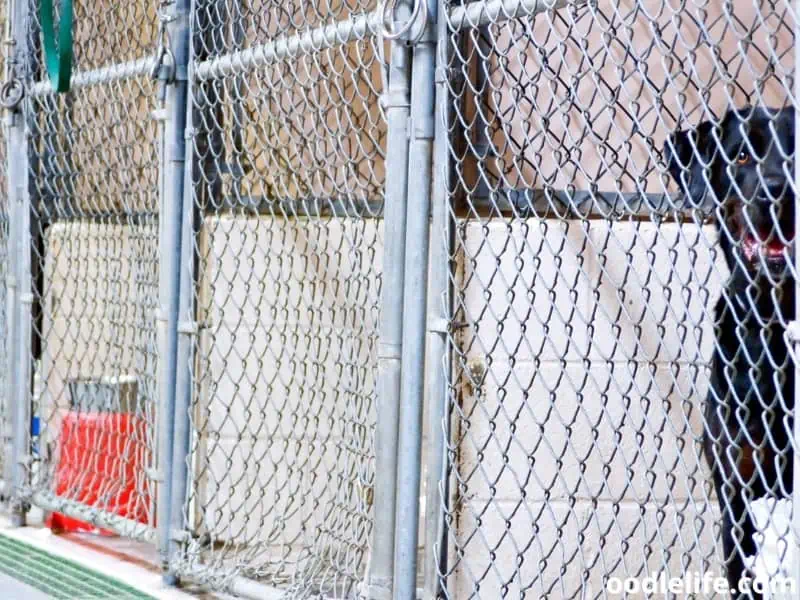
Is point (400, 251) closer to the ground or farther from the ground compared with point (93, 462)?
farther from the ground

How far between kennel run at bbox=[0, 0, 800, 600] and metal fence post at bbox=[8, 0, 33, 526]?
1 cm

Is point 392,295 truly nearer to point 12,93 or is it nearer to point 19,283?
point 19,283

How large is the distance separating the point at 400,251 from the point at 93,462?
6.81 feet

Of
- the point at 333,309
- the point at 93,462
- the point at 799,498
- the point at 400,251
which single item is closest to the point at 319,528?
the point at 333,309

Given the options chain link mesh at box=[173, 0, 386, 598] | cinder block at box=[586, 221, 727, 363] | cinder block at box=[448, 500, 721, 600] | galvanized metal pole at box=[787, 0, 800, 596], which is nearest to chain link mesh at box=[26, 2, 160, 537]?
chain link mesh at box=[173, 0, 386, 598]

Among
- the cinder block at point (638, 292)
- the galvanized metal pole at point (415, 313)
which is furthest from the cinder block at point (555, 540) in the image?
the galvanized metal pole at point (415, 313)

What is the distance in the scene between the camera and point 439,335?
2869 millimetres

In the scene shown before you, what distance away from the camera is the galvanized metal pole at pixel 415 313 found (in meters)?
2.87

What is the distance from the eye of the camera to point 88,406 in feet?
14.9

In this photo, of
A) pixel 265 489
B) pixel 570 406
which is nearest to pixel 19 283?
pixel 265 489

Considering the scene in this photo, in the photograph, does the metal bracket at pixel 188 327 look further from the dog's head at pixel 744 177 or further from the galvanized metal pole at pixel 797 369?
the galvanized metal pole at pixel 797 369

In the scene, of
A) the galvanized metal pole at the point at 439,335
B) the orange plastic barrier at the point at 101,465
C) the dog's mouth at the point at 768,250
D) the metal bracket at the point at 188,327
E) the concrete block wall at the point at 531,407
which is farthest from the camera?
the orange plastic barrier at the point at 101,465

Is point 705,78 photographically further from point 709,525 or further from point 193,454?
point 193,454

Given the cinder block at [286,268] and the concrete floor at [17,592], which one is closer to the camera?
the concrete floor at [17,592]
